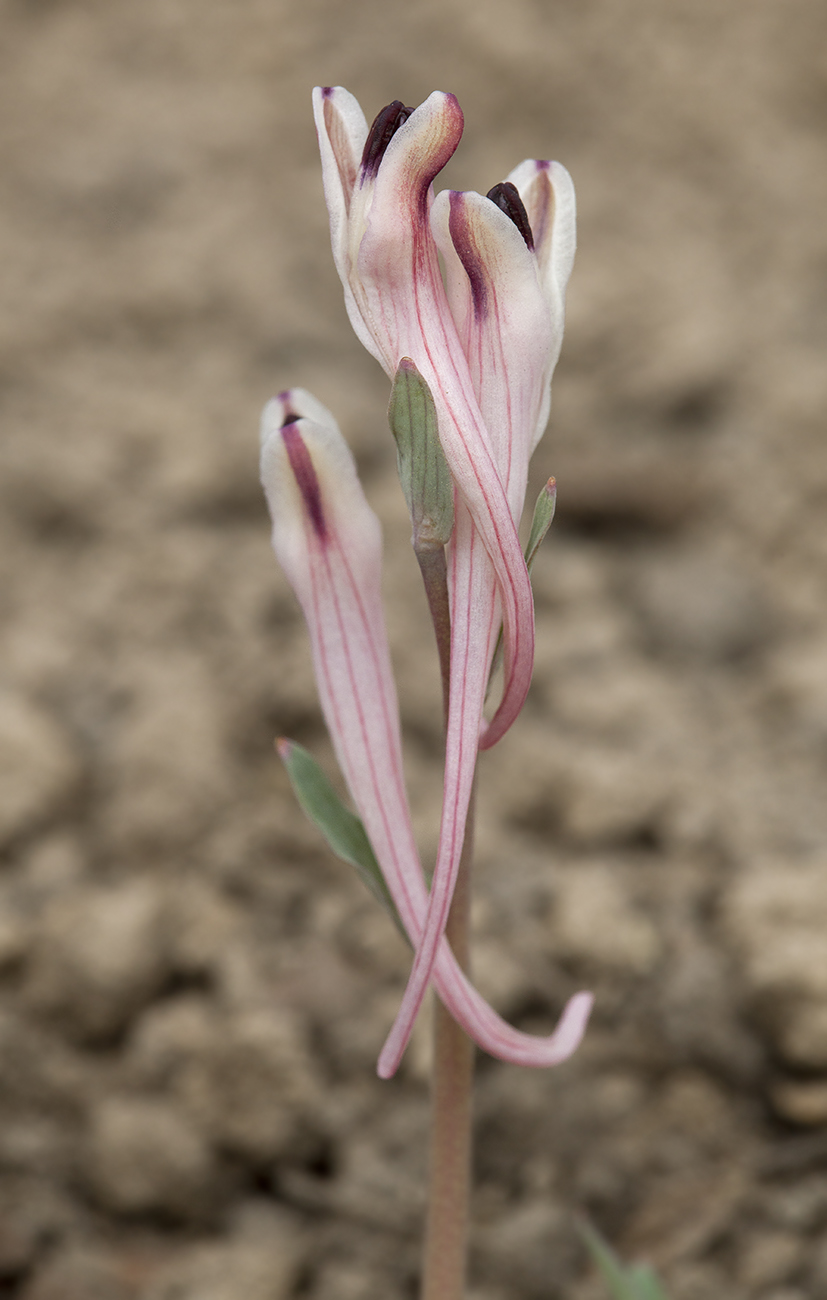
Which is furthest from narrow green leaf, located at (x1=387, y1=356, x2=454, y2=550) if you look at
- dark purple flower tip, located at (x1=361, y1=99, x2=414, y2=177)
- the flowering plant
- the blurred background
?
the blurred background

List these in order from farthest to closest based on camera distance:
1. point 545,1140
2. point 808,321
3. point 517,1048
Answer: point 808,321, point 545,1140, point 517,1048

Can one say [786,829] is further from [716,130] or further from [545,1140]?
[716,130]

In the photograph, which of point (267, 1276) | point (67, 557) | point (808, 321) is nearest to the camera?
point (267, 1276)

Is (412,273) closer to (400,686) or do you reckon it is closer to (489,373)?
(489,373)

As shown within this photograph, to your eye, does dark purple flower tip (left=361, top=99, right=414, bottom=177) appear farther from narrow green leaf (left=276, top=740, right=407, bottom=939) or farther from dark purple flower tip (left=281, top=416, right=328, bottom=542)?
narrow green leaf (left=276, top=740, right=407, bottom=939)

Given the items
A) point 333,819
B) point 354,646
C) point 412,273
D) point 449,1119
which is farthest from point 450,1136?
point 412,273

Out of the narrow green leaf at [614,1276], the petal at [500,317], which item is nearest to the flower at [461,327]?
the petal at [500,317]

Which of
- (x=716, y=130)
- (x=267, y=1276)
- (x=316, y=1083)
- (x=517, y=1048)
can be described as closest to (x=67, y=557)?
(x=316, y=1083)
